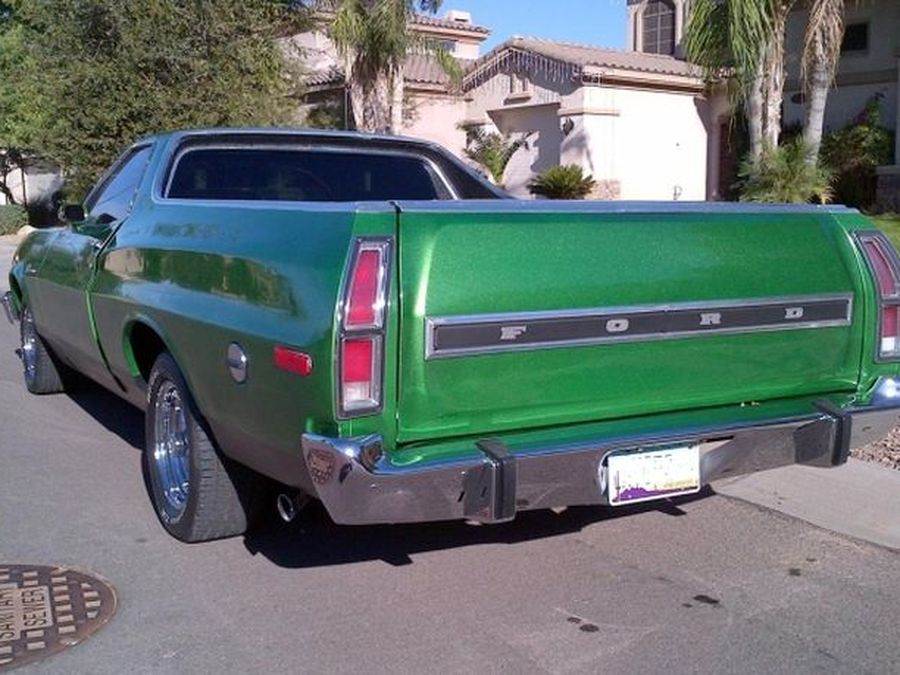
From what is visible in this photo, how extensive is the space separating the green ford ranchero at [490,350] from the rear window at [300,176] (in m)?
0.55

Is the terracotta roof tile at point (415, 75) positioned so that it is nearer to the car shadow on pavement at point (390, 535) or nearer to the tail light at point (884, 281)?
the car shadow on pavement at point (390, 535)

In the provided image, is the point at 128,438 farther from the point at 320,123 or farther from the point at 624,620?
the point at 320,123

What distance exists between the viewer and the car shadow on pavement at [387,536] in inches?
197

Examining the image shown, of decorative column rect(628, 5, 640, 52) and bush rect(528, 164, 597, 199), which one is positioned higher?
decorative column rect(628, 5, 640, 52)

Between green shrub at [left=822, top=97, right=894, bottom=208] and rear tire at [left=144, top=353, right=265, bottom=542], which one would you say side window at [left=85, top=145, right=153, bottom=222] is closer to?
rear tire at [left=144, top=353, right=265, bottom=542]

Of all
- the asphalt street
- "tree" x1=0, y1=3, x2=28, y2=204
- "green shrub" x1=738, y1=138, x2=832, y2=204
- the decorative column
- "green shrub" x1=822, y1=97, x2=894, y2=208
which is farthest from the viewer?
the decorative column

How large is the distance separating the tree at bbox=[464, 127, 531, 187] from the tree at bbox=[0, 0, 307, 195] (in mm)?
6449

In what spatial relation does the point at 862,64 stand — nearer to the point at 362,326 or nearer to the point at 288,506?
the point at 288,506

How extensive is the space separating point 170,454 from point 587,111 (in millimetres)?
17920

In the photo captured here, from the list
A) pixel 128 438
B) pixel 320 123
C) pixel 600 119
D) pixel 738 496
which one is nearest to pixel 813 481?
pixel 738 496

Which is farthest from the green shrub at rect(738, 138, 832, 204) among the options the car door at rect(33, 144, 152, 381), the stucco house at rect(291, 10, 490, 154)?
the stucco house at rect(291, 10, 490, 154)

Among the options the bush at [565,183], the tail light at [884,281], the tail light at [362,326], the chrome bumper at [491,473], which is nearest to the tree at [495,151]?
the bush at [565,183]

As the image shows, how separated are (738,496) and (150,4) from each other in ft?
46.0

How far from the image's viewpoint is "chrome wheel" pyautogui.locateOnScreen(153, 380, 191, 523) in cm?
513
